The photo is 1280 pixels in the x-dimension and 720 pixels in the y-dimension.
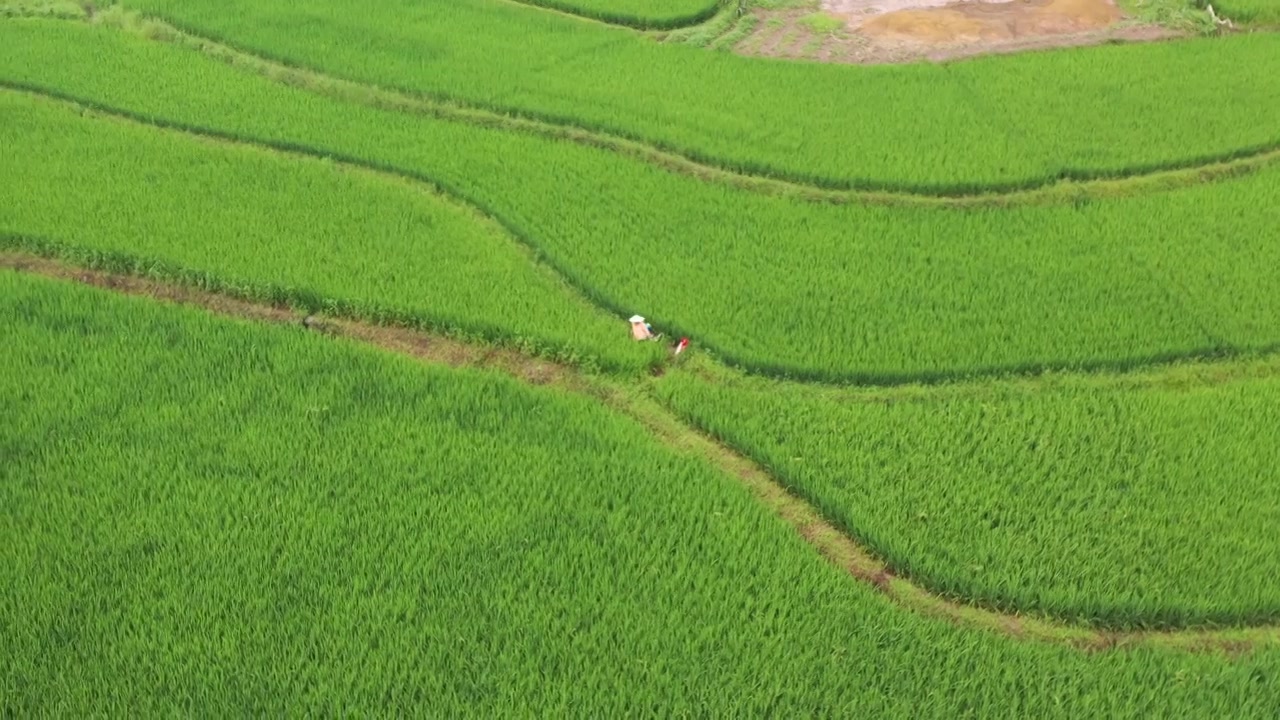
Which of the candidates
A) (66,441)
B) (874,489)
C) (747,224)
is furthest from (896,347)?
(66,441)

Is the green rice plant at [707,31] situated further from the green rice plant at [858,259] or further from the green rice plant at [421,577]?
the green rice plant at [421,577]

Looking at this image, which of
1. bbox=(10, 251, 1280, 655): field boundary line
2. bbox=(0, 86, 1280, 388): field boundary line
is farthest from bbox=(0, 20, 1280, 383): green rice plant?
bbox=(10, 251, 1280, 655): field boundary line

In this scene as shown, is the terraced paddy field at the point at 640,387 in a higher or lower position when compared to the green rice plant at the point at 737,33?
lower

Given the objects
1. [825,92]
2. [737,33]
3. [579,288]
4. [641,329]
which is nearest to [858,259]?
[641,329]

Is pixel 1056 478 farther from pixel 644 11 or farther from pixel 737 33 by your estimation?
pixel 644 11

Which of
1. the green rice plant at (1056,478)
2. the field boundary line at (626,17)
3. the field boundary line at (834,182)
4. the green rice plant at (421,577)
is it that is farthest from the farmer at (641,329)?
the field boundary line at (626,17)
